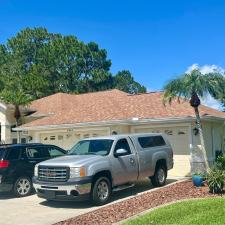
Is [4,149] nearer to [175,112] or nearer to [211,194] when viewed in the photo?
[211,194]

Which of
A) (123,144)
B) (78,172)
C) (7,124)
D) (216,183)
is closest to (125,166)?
(123,144)

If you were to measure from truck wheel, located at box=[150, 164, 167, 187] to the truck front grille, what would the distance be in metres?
4.05

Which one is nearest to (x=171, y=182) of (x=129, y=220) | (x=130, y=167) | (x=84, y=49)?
(x=130, y=167)

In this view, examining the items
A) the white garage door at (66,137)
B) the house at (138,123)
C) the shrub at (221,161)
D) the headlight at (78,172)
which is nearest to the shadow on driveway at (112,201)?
the headlight at (78,172)

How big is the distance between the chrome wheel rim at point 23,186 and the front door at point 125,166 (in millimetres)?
3550

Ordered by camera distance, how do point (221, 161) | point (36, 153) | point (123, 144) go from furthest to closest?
point (221, 161), point (36, 153), point (123, 144)

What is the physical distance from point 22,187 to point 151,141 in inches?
193

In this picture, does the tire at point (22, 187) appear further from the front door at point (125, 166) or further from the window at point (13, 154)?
the front door at point (125, 166)

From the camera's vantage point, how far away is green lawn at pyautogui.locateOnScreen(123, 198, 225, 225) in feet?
29.2

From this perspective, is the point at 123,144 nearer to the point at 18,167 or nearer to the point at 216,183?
the point at 216,183

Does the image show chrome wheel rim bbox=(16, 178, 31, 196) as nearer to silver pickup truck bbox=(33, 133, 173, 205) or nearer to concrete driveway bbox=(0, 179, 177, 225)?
concrete driveway bbox=(0, 179, 177, 225)

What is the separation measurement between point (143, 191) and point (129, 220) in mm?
4850

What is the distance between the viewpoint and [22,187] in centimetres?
1461

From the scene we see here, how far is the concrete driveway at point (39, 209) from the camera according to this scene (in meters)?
10.8
